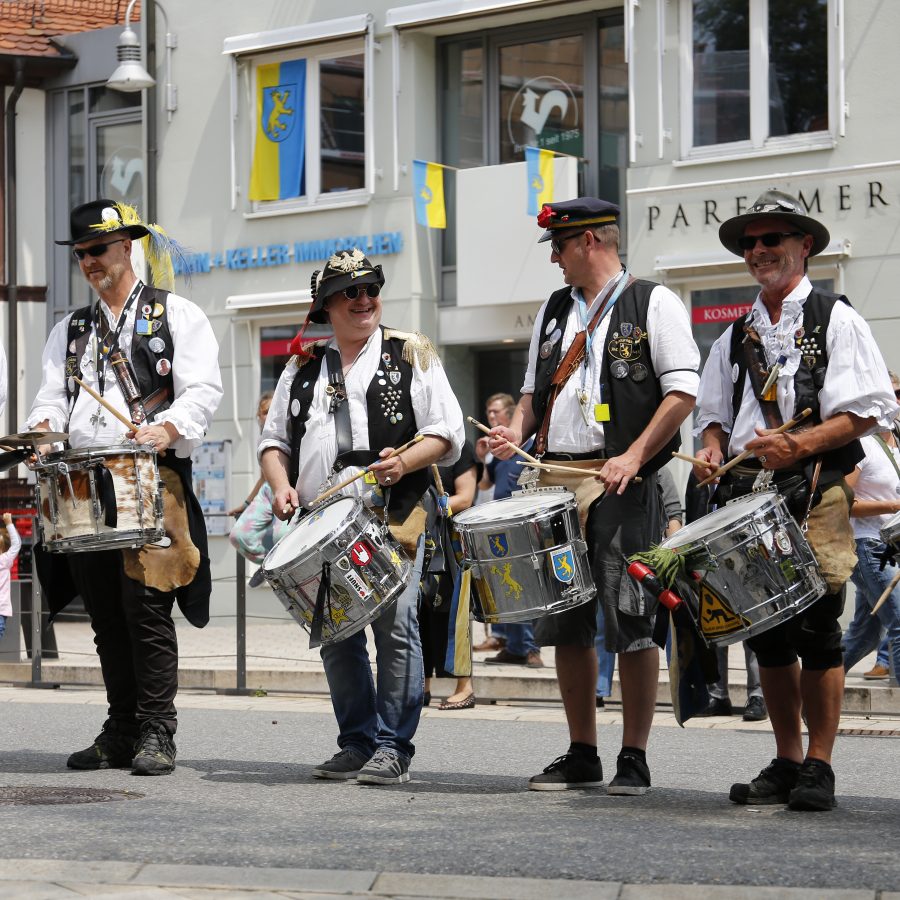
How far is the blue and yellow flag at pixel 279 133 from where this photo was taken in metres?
21.2

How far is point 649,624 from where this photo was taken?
707 centimetres

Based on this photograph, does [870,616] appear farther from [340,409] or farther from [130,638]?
[130,638]

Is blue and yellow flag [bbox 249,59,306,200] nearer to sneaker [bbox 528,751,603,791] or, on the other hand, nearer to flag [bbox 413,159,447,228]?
flag [bbox 413,159,447,228]

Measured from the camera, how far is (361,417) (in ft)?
25.6

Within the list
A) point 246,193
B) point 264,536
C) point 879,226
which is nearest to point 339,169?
A: point 246,193

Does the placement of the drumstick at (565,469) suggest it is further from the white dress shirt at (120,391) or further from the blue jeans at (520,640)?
the blue jeans at (520,640)

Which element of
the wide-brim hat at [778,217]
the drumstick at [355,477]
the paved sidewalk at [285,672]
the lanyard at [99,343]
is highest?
the wide-brim hat at [778,217]

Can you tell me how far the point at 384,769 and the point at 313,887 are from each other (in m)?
2.24

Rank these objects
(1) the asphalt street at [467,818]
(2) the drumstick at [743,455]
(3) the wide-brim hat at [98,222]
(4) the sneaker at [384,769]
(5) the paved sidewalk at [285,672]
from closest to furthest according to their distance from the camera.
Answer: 1. (1) the asphalt street at [467,818]
2. (2) the drumstick at [743,455]
3. (4) the sneaker at [384,769]
4. (3) the wide-brim hat at [98,222]
5. (5) the paved sidewalk at [285,672]

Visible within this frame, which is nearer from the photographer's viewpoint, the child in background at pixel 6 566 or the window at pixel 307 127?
the child in background at pixel 6 566

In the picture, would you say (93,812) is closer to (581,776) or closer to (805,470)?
(581,776)

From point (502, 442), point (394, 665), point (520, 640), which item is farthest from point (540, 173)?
point (502, 442)

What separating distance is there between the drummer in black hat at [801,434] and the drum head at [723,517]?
21cm

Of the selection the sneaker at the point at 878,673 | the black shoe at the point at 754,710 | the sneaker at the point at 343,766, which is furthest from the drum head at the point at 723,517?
the sneaker at the point at 878,673
